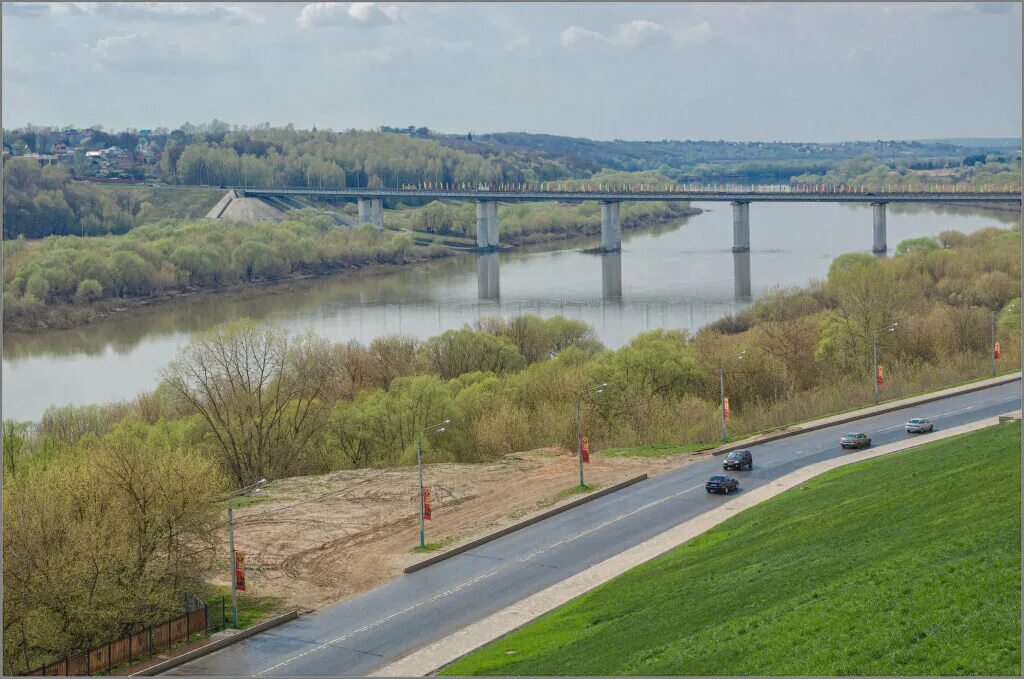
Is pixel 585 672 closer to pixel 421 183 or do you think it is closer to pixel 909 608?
pixel 909 608

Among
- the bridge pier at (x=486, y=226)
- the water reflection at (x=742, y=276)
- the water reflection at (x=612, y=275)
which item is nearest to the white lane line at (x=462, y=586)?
the water reflection at (x=742, y=276)

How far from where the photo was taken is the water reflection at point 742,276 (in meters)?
86.2

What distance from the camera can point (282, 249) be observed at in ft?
364

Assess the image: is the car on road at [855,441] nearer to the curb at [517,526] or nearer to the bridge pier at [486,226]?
the curb at [517,526]

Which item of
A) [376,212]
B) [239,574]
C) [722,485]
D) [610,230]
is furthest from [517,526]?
[376,212]

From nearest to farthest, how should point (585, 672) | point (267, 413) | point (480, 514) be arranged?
1. point (585, 672)
2. point (480, 514)
3. point (267, 413)

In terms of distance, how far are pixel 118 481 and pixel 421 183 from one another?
169m

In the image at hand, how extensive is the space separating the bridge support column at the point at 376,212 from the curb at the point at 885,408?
103 m

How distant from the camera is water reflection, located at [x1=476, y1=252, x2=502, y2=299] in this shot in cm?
9400

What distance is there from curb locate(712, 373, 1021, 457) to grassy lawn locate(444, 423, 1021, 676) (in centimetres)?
1029

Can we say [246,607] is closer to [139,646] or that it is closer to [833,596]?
[139,646]

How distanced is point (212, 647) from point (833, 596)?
1099cm

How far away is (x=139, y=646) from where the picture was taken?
23109 mm

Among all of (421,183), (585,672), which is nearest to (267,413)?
(585,672)
